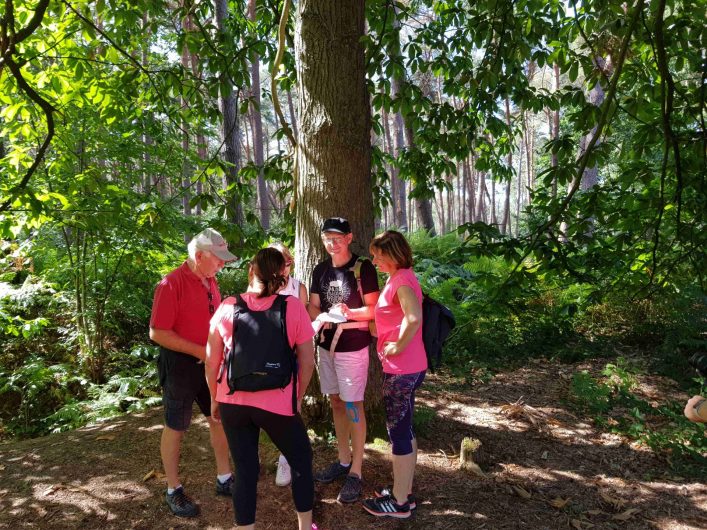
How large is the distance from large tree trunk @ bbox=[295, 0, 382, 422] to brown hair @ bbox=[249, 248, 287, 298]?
1.23 m

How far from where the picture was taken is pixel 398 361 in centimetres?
294

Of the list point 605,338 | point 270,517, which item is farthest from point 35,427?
point 605,338

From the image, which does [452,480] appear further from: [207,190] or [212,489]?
[207,190]

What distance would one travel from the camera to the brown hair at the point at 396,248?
2959 mm

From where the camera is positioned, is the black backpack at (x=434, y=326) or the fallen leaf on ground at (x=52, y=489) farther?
the fallen leaf on ground at (x=52, y=489)

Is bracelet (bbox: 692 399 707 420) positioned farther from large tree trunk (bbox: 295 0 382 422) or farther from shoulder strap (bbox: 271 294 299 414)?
large tree trunk (bbox: 295 0 382 422)

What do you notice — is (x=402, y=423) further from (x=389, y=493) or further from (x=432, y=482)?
(x=432, y=482)

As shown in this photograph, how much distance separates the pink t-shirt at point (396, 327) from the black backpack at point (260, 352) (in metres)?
0.78

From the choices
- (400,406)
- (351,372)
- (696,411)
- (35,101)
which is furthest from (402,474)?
(35,101)

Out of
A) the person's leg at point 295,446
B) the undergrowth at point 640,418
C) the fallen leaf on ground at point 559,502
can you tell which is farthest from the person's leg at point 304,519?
the undergrowth at point 640,418

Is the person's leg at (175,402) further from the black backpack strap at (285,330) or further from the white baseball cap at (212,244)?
the black backpack strap at (285,330)

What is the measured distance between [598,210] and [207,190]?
12.7 feet

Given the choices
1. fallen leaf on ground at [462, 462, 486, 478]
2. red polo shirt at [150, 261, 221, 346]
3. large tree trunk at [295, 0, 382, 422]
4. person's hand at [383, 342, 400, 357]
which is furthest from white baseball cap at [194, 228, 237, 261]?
fallen leaf on ground at [462, 462, 486, 478]

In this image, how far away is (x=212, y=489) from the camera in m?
3.29
